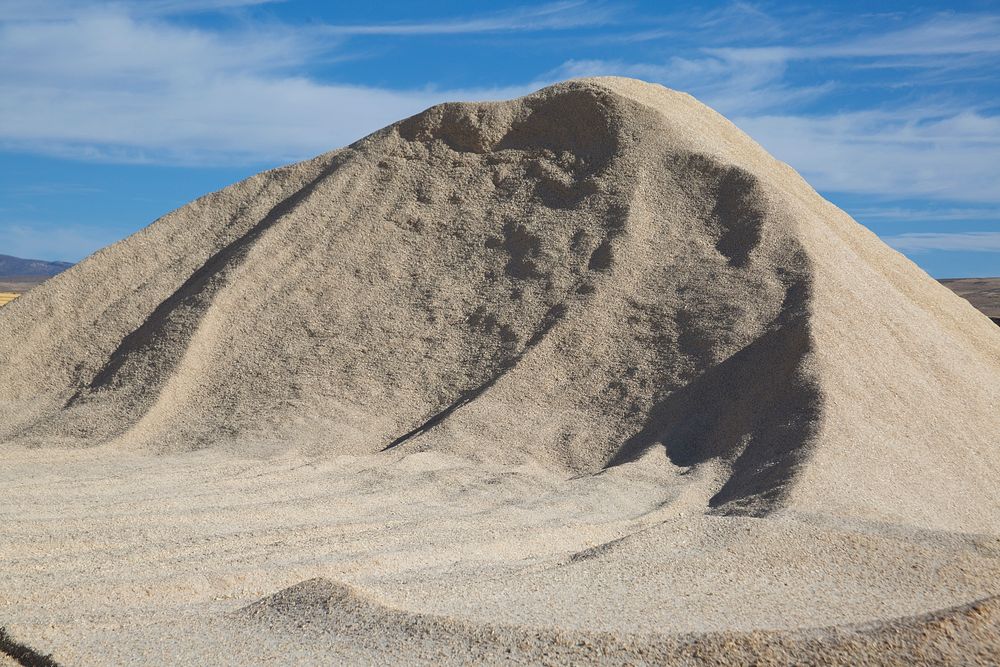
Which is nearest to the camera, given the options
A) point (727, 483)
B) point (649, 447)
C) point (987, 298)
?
point (727, 483)

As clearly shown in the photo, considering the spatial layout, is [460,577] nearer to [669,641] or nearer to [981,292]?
[669,641]

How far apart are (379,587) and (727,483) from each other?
4061mm

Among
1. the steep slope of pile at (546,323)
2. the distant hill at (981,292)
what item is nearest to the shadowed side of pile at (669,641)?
the steep slope of pile at (546,323)

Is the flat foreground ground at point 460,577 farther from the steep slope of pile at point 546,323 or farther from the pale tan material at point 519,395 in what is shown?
the steep slope of pile at point 546,323

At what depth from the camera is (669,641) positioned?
380 cm

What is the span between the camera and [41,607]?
Result: 4.66 meters

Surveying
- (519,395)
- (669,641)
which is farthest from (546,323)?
(669,641)

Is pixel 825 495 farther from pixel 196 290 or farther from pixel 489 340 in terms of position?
pixel 196 290

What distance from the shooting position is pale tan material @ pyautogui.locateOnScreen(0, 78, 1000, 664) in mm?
5090

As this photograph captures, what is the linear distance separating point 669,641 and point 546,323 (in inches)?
285

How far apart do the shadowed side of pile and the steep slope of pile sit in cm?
316

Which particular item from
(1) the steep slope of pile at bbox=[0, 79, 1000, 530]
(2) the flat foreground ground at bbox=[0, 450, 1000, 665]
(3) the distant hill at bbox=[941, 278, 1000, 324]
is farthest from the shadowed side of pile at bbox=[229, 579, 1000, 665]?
(3) the distant hill at bbox=[941, 278, 1000, 324]

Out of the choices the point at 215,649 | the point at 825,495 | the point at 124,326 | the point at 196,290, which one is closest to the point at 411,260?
the point at 196,290

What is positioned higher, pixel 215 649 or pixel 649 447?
pixel 649 447
